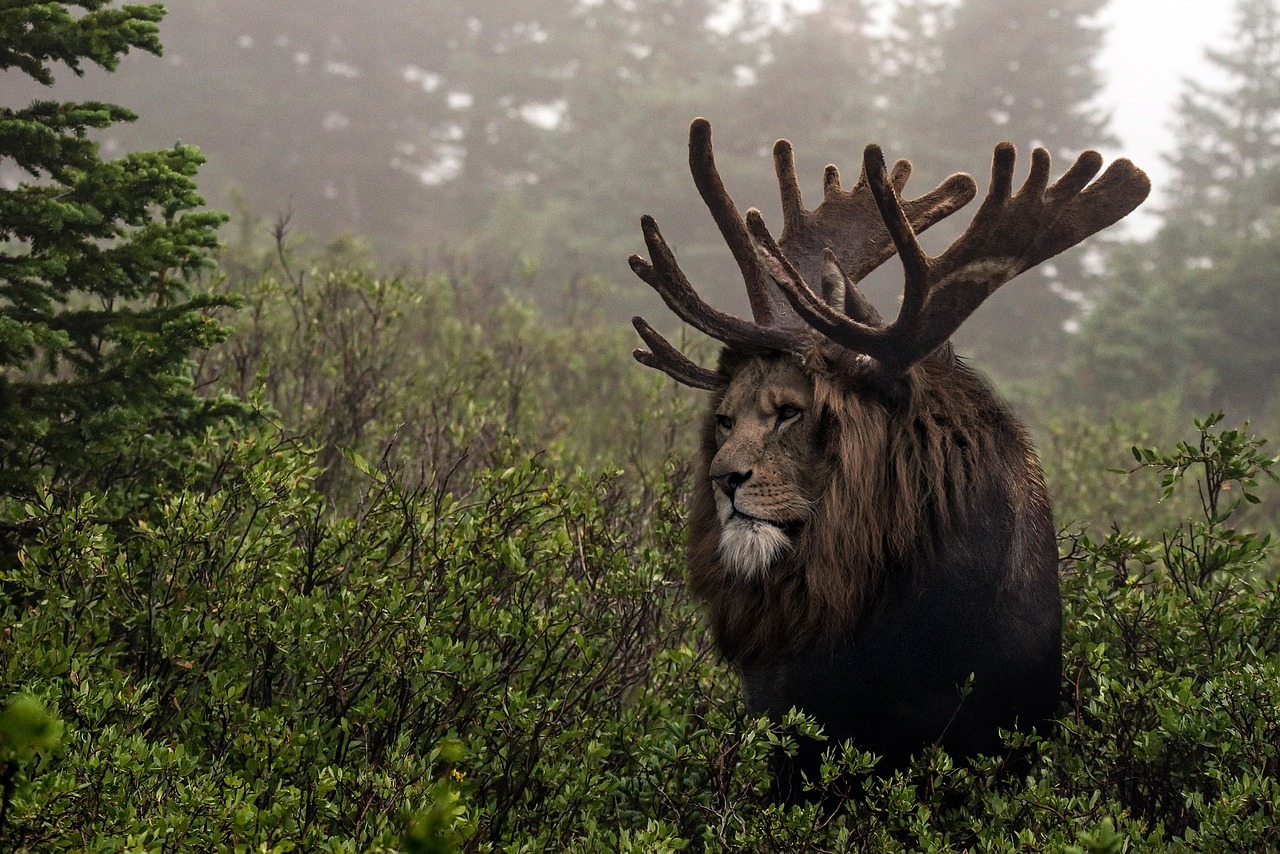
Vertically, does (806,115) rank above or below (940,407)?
above

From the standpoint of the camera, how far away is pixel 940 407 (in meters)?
3.44

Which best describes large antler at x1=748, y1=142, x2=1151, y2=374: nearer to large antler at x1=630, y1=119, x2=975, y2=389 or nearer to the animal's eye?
large antler at x1=630, y1=119, x2=975, y2=389

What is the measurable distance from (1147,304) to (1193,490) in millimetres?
8910

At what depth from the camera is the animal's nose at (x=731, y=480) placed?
3.33 m

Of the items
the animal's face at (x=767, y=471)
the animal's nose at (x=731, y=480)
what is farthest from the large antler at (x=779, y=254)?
the animal's nose at (x=731, y=480)

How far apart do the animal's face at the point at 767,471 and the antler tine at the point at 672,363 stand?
0.32 meters

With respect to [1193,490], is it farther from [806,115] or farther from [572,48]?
[572,48]

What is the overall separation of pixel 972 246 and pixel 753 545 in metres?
1.15

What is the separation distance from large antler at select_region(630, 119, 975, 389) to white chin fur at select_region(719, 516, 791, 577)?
0.60 m

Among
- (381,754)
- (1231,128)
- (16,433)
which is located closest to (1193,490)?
(381,754)

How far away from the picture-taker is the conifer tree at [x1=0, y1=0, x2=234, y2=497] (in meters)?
3.83

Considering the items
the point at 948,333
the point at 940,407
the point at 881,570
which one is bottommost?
the point at 881,570

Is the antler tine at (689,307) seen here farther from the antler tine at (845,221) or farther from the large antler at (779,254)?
the antler tine at (845,221)

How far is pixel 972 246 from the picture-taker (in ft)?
11.2
